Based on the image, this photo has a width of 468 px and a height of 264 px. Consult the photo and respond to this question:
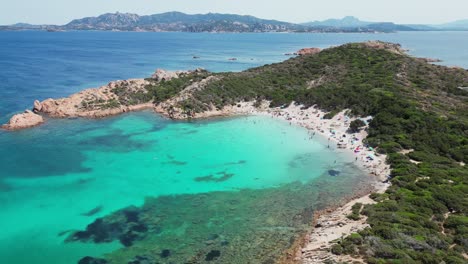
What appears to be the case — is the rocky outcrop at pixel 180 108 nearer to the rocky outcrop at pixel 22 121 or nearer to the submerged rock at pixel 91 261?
the rocky outcrop at pixel 22 121

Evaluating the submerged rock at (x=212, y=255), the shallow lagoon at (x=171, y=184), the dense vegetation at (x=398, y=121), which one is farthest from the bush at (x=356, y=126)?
the submerged rock at (x=212, y=255)

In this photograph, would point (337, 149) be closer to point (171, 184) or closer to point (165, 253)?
point (171, 184)

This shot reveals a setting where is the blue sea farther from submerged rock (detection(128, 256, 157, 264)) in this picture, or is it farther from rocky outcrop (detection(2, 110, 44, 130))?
rocky outcrop (detection(2, 110, 44, 130))

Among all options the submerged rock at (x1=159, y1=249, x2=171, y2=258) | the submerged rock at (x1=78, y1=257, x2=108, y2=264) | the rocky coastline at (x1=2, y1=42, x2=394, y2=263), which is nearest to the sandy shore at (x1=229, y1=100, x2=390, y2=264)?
the rocky coastline at (x1=2, y1=42, x2=394, y2=263)

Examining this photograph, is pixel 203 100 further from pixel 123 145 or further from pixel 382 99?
pixel 382 99

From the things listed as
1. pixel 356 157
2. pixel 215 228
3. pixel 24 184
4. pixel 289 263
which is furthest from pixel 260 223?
pixel 24 184

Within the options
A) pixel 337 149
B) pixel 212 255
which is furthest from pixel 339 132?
pixel 212 255
